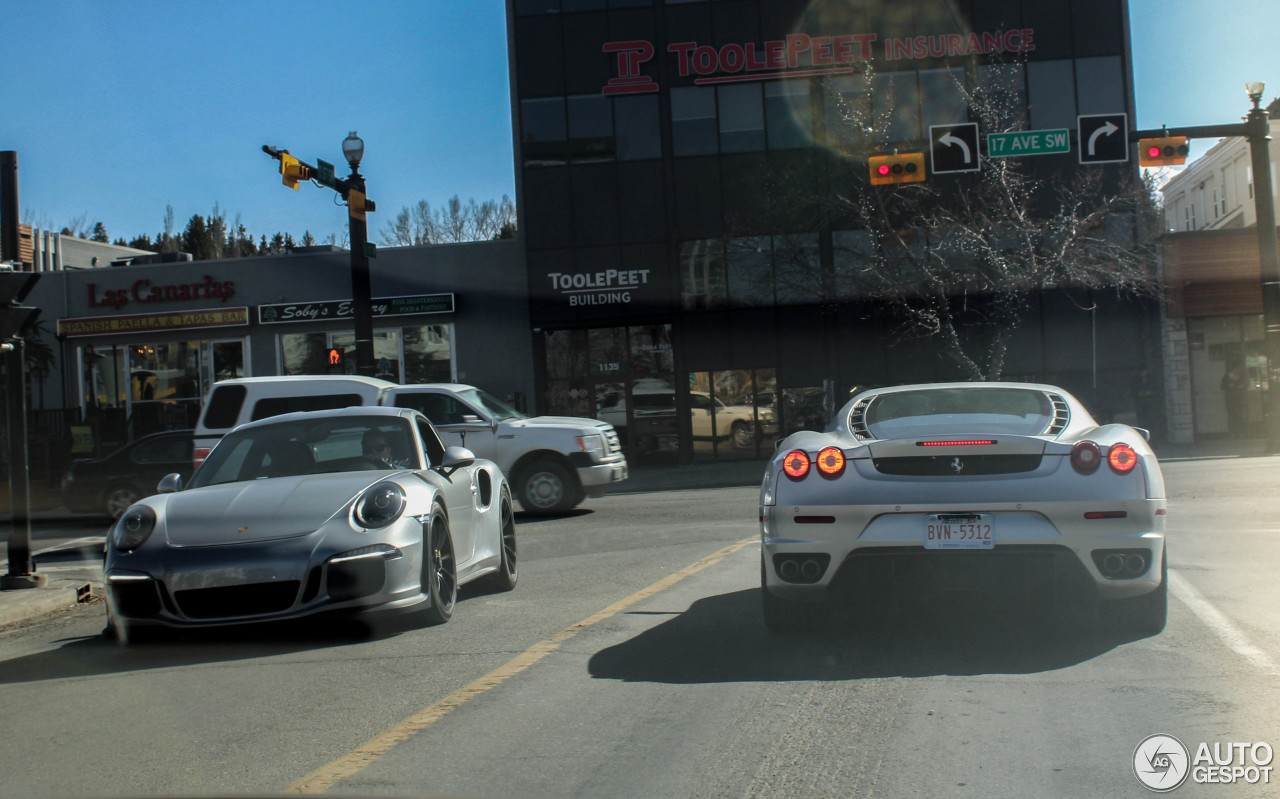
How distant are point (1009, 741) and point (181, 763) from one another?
308 centimetres

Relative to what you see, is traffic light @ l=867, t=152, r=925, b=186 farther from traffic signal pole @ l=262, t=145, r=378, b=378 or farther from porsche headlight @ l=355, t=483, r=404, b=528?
porsche headlight @ l=355, t=483, r=404, b=528

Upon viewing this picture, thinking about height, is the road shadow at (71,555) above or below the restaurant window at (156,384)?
below

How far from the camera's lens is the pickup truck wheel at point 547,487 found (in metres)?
15.6

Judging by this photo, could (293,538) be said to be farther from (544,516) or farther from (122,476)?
(122,476)

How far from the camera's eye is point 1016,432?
19.2 feet

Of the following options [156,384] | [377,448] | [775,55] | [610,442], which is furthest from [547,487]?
[156,384]

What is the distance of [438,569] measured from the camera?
714 centimetres

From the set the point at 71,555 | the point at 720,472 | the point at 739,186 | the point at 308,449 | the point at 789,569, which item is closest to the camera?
the point at 789,569

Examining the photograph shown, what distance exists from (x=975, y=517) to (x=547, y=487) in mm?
10489

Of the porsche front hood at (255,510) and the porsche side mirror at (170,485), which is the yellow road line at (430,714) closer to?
the porsche front hood at (255,510)

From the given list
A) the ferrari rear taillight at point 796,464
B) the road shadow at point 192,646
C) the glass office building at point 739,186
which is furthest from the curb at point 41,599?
the glass office building at point 739,186

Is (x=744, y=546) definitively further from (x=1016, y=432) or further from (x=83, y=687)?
(x=83, y=687)

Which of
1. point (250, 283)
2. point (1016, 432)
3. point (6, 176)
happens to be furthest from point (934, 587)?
point (250, 283)

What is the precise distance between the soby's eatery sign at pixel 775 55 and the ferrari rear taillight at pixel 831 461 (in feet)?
78.9
